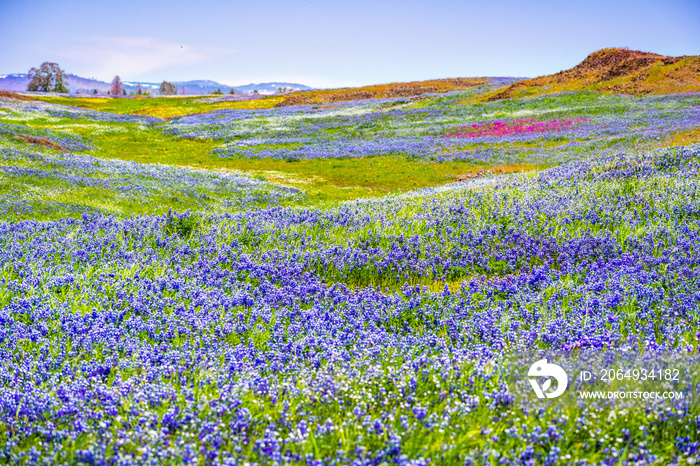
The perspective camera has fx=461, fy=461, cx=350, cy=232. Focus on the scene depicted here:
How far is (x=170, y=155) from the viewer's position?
3750 cm

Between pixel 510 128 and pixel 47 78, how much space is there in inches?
5704

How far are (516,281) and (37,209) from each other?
13.9 meters

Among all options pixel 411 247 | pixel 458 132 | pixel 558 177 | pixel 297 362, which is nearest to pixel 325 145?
pixel 458 132

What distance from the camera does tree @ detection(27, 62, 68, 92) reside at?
134125 millimetres

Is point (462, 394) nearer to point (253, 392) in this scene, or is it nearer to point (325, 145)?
point (253, 392)

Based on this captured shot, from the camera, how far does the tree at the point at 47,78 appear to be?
13412 centimetres

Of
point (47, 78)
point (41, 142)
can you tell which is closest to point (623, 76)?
point (41, 142)
